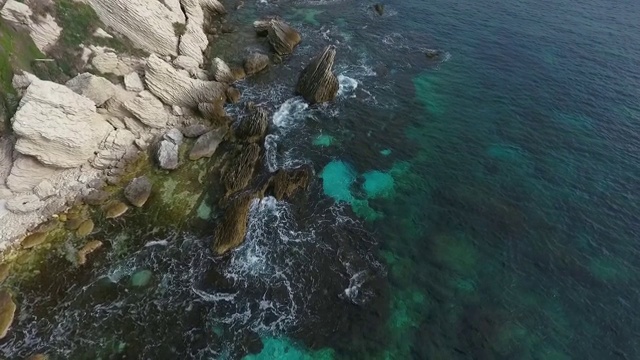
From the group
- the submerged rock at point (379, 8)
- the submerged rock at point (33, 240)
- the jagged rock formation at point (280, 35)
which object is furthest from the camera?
the submerged rock at point (379, 8)

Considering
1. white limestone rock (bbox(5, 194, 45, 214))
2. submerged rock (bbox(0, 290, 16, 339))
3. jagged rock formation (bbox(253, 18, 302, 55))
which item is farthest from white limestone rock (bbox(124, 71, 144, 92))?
submerged rock (bbox(0, 290, 16, 339))

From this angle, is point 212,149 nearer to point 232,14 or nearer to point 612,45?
point 232,14

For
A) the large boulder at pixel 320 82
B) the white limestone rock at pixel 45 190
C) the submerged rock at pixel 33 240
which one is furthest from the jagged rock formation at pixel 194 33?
the submerged rock at pixel 33 240

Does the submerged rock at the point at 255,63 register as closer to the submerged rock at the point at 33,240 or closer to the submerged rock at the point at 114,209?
the submerged rock at the point at 114,209

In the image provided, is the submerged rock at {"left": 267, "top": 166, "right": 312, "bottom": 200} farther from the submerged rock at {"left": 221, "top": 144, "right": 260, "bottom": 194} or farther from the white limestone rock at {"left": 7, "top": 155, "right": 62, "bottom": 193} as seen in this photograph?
Answer: the white limestone rock at {"left": 7, "top": 155, "right": 62, "bottom": 193}

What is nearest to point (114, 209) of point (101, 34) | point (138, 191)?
point (138, 191)
